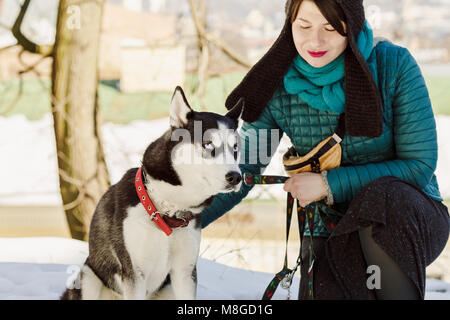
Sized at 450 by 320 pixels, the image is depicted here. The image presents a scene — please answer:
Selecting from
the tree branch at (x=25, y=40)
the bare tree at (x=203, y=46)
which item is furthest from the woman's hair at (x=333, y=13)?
the tree branch at (x=25, y=40)

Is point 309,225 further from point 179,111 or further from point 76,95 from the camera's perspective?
point 76,95

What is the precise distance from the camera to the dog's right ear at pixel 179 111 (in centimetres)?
159

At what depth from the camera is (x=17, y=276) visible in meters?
2.56

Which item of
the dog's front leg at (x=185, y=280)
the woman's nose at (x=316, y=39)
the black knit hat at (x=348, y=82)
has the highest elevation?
the woman's nose at (x=316, y=39)

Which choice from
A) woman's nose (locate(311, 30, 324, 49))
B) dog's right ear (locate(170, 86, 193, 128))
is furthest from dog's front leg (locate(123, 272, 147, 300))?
woman's nose (locate(311, 30, 324, 49))

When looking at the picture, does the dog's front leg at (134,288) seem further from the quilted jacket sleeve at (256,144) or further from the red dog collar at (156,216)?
the quilted jacket sleeve at (256,144)

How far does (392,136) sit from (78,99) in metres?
2.39

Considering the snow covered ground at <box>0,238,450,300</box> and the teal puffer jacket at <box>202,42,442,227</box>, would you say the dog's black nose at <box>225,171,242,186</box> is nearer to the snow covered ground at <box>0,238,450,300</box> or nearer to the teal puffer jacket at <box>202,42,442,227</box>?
the teal puffer jacket at <box>202,42,442,227</box>

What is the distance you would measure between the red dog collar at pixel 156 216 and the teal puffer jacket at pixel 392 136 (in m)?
0.22

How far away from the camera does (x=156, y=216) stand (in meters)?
1.61

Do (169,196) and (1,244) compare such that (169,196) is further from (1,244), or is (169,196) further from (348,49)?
(1,244)

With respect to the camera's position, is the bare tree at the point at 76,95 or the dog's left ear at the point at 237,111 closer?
the dog's left ear at the point at 237,111
